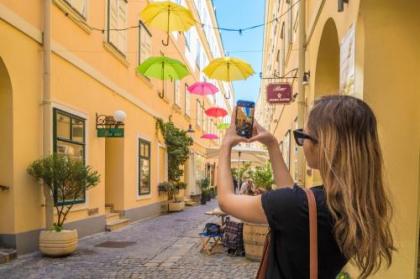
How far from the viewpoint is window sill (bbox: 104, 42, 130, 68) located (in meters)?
12.4

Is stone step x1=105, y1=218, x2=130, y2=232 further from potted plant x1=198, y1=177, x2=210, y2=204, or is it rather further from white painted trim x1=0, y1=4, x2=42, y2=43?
potted plant x1=198, y1=177, x2=210, y2=204

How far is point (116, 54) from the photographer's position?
517 inches

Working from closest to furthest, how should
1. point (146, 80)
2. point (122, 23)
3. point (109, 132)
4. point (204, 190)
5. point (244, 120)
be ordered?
point (244, 120)
point (109, 132)
point (122, 23)
point (146, 80)
point (204, 190)

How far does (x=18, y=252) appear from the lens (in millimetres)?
8000

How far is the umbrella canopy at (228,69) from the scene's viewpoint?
41.7 feet

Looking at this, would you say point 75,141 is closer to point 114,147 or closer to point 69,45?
point 69,45

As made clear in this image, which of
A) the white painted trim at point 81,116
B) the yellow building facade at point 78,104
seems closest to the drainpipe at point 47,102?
the yellow building facade at point 78,104

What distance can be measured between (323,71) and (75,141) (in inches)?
222

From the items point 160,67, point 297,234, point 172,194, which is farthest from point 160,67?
point 297,234

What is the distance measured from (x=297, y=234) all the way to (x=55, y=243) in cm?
749

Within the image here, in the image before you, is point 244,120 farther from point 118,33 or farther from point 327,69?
point 118,33

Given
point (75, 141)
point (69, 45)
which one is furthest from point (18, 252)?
point (69, 45)

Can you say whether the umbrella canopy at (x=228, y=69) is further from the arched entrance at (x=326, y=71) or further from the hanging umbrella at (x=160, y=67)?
the arched entrance at (x=326, y=71)

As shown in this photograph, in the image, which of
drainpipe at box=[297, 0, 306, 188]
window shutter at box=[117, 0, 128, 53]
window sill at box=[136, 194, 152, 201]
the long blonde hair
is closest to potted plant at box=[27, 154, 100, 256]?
drainpipe at box=[297, 0, 306, 188]
